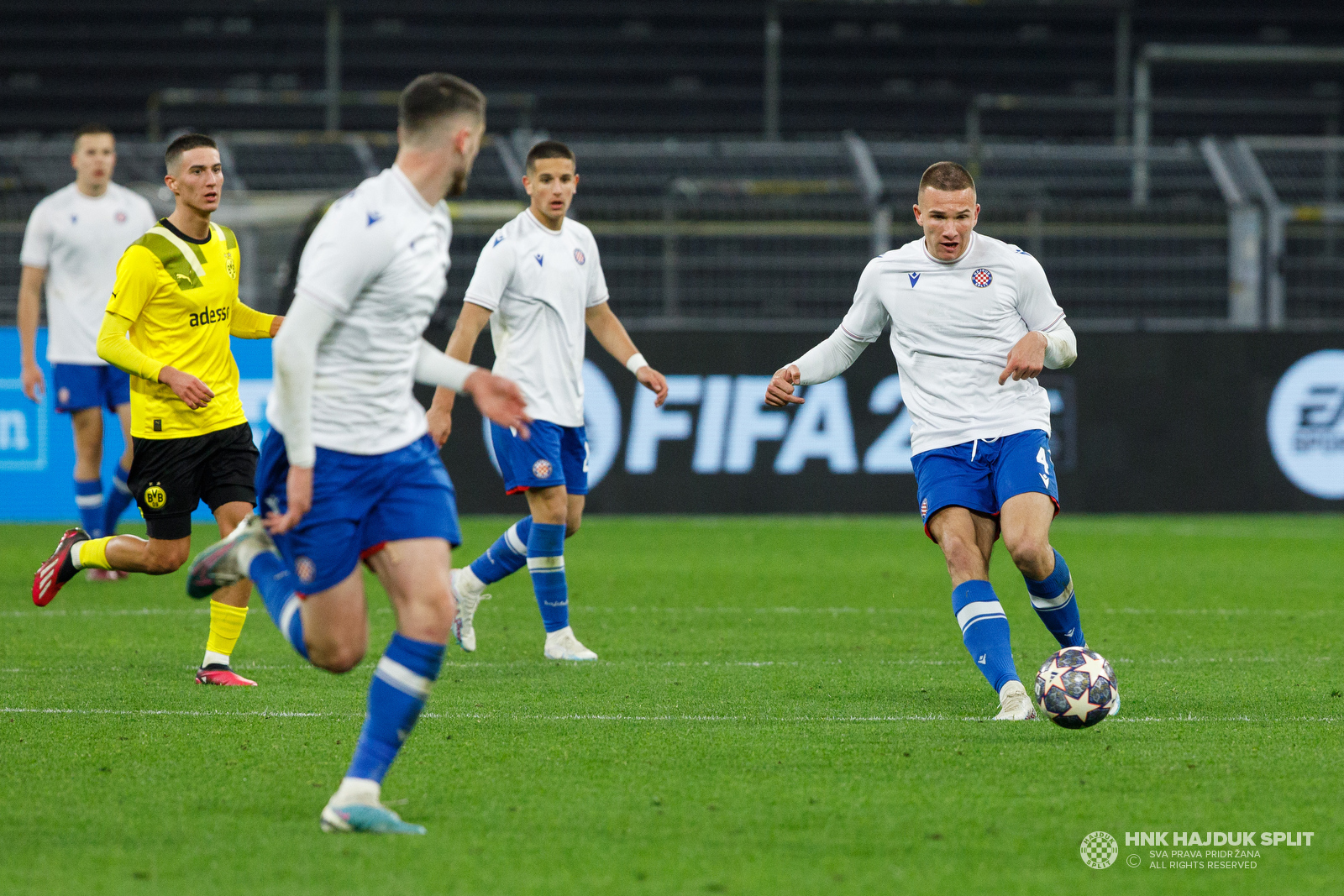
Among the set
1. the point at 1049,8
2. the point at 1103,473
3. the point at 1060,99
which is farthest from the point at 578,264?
the point at 1049,8

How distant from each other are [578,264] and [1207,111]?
15.9 meters

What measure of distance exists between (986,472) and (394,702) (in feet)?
9.23

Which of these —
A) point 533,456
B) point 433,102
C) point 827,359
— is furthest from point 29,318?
point 433,102

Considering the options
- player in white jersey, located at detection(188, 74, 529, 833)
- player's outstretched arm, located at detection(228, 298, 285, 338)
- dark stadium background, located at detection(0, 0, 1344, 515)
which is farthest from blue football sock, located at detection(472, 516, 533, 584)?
dark stadium background, located at detection(0, 0, 1344, 515)

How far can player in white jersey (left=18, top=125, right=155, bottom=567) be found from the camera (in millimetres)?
10688

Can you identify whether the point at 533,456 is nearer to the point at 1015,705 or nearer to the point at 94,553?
the point at 94,553

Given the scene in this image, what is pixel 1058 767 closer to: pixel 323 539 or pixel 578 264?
pixel 323 539

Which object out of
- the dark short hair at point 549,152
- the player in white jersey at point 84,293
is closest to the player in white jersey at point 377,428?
the dark short hair at point 549,152

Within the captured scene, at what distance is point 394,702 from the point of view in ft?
14.5

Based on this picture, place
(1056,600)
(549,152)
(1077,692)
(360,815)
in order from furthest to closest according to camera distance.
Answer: (549,152)
(1056,600)
(1077,692)
(360,815)

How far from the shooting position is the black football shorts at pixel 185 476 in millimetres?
6988

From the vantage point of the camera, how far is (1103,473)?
1514cm

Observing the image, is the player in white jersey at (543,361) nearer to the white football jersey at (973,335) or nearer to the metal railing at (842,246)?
the white football jersey at (973,335)

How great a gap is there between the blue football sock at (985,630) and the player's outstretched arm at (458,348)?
2.21m
